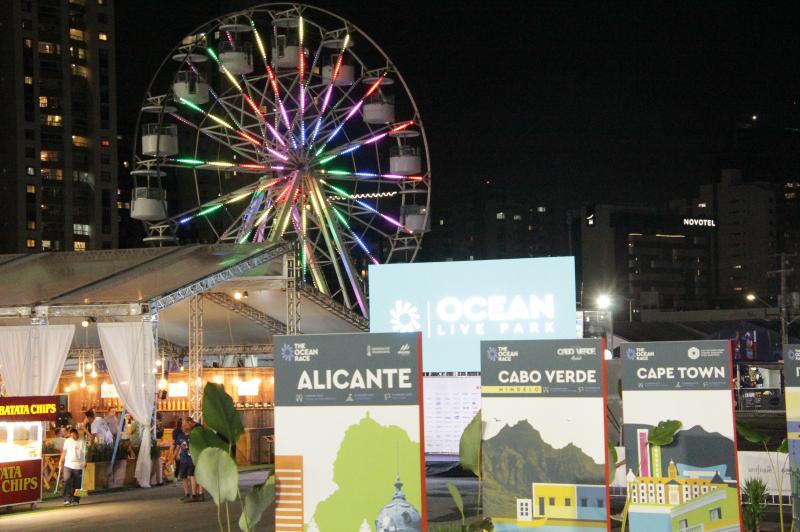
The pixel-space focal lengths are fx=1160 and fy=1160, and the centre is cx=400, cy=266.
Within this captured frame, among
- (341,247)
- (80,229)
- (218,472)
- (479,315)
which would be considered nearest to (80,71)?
(80,229)

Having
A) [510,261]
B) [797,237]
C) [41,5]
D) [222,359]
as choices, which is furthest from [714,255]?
[510,261]

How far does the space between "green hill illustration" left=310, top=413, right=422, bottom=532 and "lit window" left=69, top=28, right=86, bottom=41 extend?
105956mm

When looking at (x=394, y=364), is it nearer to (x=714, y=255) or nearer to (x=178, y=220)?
(x=178, y=220)

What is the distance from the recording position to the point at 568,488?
306 inches

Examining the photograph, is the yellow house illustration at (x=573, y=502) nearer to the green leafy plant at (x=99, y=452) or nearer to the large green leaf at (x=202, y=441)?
the large green leaf at (x=202, y=441)

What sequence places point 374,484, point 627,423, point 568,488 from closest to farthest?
point 374,484
point 568,488
point 627,423

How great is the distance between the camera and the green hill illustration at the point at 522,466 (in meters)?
7.81

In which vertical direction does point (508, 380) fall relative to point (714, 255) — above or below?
below

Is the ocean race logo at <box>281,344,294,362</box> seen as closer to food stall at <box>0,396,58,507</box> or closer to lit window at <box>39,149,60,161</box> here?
food stall at <box>0,396,58,507</box>

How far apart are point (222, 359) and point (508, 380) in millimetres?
32830

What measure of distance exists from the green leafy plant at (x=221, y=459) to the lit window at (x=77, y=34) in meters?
105

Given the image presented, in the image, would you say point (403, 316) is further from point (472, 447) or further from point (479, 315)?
point (472, 447)

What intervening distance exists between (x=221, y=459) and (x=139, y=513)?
11.8m

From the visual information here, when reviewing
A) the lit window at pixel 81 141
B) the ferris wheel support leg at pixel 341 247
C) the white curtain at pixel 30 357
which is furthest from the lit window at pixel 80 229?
the white curtain at pixel 30 357
